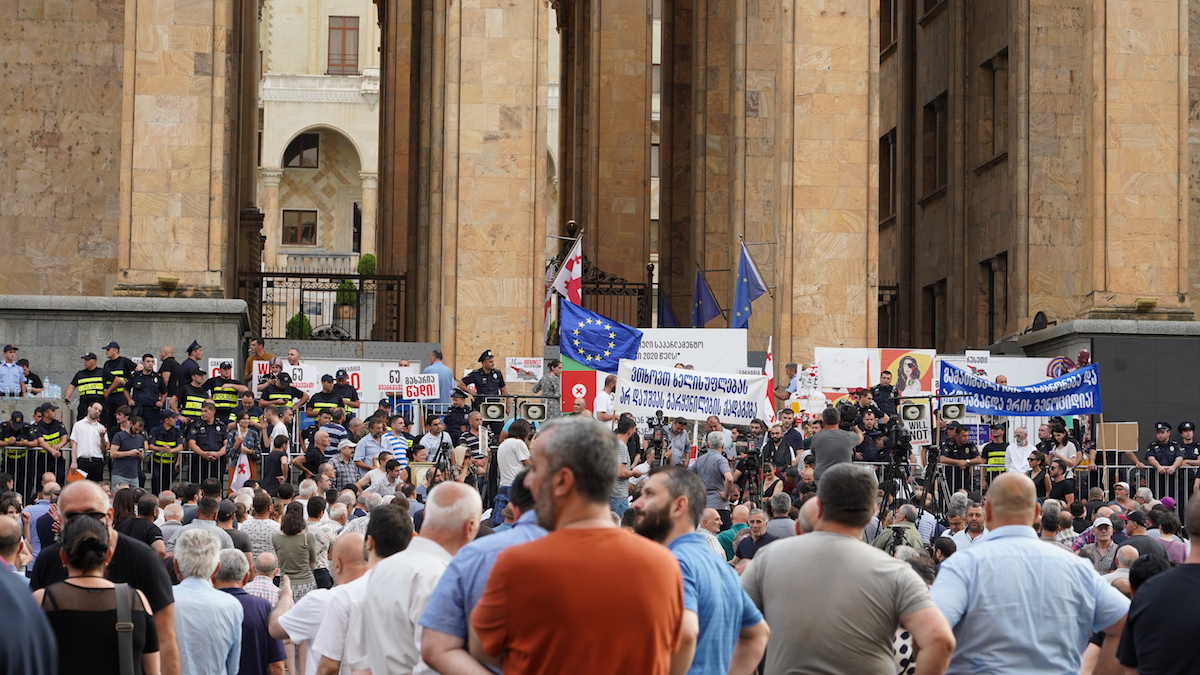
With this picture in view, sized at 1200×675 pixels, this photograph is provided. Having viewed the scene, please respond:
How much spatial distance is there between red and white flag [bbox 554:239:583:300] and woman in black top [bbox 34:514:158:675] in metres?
23.2

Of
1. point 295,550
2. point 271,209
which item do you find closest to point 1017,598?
point 295,550

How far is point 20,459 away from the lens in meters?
22.6

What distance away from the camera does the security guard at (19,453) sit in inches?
875

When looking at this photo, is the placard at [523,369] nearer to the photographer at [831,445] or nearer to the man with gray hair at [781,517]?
the photographer at [831,445]

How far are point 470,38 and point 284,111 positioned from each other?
2233 inches

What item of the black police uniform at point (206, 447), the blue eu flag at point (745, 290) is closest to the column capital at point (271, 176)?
the blue eu flag at point (745, 290)

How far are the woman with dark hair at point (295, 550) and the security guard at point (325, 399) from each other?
11.2m

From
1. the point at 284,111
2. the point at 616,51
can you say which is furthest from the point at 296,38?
the point at 616,51

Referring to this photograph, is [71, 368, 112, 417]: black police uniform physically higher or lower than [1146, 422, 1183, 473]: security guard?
higher

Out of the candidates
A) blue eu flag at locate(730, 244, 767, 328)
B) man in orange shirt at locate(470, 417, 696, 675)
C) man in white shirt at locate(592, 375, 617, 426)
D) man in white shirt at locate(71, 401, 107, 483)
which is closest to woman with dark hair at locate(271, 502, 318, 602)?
man in orange shirt at locate(470, 417, 696, 675)

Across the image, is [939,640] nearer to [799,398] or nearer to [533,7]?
[799,398]

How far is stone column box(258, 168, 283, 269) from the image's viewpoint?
81.6 meters

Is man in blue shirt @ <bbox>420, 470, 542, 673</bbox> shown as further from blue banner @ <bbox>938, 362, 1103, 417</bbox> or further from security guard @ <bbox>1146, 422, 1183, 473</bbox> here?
security guard @ <bbox>1146, 422, 1183, 473</bbox>

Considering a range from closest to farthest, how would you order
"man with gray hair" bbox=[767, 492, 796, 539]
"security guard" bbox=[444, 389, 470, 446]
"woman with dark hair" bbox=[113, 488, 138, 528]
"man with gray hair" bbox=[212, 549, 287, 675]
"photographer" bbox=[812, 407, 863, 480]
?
1. "man with gray hair" bbox=[212, 549, 287, 675]
2. "woman with dark hair" bbox=[113, 488, 138, 528]
3. "man with gray hair" bbox=[767, 492, 796, 539]
4. "photographer" bbox=[812, 407, 863, 480]
5. "security guard" bbox=[444, 389, 470, 446]
